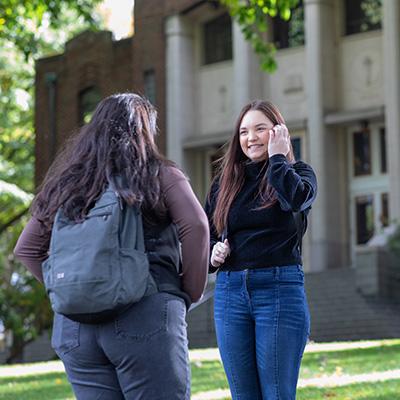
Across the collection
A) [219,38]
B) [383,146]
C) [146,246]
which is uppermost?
[219,38]

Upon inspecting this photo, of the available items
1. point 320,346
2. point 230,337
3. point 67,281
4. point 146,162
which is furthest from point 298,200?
point 320,346

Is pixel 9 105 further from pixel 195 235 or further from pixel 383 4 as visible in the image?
pixel 195 235

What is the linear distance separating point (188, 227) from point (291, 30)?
1194 inches

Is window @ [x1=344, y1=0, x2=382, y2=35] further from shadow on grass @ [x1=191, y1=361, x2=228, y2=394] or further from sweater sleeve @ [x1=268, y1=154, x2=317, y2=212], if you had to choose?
sweater sleeve @ [x1=268, y1=154, x2=317, y2=212]

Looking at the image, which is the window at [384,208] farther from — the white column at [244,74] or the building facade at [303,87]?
the white column at [244,74]

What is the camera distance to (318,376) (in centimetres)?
1105

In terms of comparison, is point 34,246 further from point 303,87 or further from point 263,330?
point 303,87

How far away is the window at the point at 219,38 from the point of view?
35.7 meters

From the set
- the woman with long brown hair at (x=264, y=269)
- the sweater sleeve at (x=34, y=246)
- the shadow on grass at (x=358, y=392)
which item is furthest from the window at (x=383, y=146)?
the sweater sleeve at (x=34, y=246)

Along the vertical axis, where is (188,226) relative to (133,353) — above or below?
above

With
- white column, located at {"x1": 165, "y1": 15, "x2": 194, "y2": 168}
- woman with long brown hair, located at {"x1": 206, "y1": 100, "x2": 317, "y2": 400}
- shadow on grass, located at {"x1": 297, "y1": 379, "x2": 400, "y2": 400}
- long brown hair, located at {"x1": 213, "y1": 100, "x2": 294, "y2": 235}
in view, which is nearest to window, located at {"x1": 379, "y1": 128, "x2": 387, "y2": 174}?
white column, located at {"x1": 165, "y1": 15, "x2": 194, "y2": 168}

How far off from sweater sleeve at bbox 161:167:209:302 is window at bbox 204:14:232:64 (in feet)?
103

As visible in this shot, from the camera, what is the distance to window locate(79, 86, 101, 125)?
3860cm

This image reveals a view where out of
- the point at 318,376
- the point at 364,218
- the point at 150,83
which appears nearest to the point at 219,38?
the point at 150,83
